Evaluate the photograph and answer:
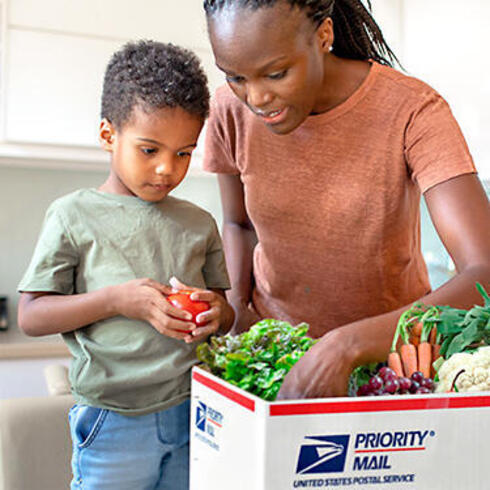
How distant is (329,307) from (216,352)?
0.49m

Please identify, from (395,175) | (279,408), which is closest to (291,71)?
(395,175)

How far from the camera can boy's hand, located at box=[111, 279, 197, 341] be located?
991mm

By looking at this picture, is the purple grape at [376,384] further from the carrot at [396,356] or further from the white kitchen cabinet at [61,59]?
the white kitchen cabinet at [61,59]

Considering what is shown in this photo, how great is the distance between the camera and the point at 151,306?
99cm

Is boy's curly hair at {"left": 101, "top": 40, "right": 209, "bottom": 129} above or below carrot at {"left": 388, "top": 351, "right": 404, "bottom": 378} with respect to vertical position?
above

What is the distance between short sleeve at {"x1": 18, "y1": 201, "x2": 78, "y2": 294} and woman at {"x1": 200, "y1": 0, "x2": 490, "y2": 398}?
328 millimetres

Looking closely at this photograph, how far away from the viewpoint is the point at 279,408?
587mm

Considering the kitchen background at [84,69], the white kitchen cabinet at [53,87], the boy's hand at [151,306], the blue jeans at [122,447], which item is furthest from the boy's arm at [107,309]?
the white kitchen cabinet at [53,87]

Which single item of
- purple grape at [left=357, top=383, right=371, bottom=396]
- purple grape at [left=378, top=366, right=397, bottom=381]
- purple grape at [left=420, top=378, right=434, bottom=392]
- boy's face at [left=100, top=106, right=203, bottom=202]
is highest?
Answer: boy's face at [left=100, top=106, right=203, bottom=202]

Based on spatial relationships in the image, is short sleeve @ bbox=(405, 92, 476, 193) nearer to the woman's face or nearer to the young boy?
the woman's face

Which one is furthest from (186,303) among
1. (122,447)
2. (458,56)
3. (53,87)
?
(53,87)

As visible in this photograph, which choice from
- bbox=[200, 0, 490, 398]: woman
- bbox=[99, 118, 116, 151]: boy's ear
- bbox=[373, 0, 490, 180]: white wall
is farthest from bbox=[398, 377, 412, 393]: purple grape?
bbox=[373, 0, 490, 180]: white wall

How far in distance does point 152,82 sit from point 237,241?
16.0 inches

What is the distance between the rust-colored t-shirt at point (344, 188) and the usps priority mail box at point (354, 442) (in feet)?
1.54
